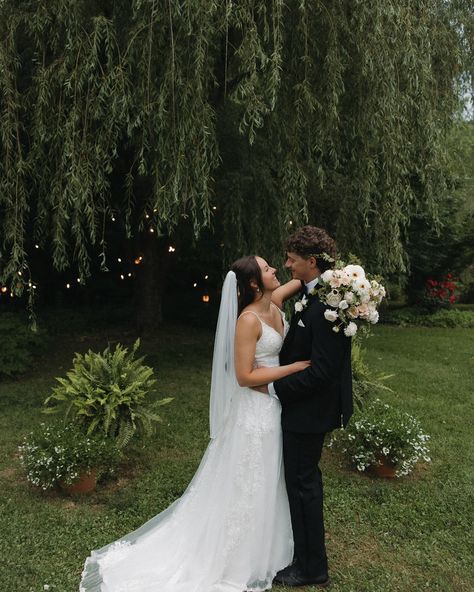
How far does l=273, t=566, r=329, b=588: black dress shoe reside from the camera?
3021mm

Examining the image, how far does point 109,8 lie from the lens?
5383 millimetres

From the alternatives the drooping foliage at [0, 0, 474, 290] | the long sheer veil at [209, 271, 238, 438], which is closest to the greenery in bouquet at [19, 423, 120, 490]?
the long sheer veil at [209, 271, 238, 438]

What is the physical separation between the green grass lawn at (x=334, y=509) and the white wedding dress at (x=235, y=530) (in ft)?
1.11

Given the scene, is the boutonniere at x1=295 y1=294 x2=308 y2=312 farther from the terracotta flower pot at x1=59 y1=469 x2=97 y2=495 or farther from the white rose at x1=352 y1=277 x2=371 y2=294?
the terracotta flower pot at x1=59 y1=469 x2=97 y2=495

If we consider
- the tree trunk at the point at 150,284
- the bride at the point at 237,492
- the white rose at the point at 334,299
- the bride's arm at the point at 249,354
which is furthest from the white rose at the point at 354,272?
the tree trunk at the point at 150,284

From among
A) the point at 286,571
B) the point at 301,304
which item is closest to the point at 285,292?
the point at 301,304

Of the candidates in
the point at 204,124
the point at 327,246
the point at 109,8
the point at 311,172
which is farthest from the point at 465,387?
the point at 109,8

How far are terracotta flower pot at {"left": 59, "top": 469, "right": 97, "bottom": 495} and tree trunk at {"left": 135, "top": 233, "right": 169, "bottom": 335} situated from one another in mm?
6414

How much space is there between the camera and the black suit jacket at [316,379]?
2.73m

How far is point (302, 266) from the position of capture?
2.93m

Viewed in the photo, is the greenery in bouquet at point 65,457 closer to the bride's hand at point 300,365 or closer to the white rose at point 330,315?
the bride's hand at point 300,365

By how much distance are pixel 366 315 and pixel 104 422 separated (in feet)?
8.73

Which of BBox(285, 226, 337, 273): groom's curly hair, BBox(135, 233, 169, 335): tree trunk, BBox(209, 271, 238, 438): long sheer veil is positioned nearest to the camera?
BBox(285, 226, 337, 273): groom's curly hair

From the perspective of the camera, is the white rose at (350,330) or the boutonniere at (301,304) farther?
the boutonniere at (301,304)
